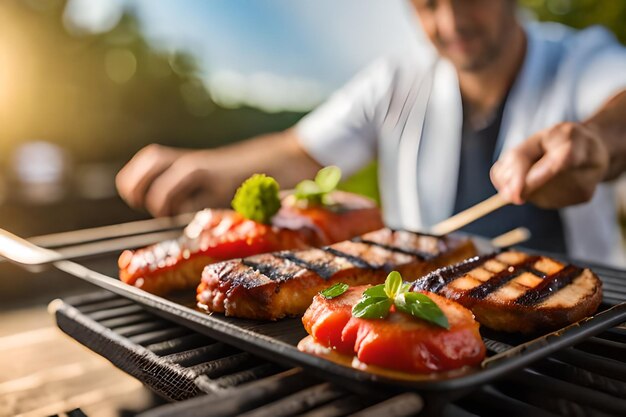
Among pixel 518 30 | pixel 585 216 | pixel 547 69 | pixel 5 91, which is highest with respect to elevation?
pixel 5 91

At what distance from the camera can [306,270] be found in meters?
2.26

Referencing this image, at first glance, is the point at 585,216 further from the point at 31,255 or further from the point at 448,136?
the point at 31,255

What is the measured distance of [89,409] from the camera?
2148mm

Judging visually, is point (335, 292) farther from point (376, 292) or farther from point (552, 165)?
point (552, 165)

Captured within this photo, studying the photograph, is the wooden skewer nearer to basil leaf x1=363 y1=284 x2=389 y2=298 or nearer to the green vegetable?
the green vegetable

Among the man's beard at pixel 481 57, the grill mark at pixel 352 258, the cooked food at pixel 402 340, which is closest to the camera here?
the cooked food at pixel 402 340

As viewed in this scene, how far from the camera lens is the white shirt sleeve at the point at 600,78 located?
13.3 feet

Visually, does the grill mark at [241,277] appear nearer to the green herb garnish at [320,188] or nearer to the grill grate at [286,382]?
the grill grate at [286,382]

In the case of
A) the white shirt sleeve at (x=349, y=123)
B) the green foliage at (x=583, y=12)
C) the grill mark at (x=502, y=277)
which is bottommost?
the grill mark at (x=502, y=277)

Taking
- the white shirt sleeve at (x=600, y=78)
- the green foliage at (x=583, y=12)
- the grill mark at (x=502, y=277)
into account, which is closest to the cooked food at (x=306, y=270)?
the grill mark at (x=502, y=277)

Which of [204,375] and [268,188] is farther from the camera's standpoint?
[268,188]

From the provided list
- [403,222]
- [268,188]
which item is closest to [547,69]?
[403,222]

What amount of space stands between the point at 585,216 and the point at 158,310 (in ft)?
10.7

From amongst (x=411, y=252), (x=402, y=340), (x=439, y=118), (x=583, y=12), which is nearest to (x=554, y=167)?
(x=411, y=252)
